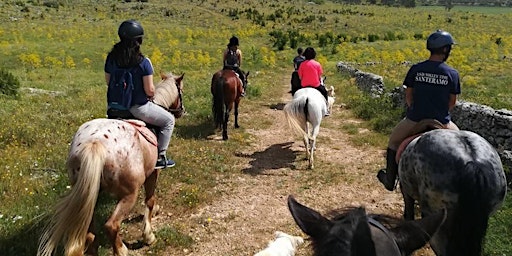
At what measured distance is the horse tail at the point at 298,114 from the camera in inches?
362

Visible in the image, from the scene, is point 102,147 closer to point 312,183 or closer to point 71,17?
point 312,183

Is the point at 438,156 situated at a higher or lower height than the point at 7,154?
higher

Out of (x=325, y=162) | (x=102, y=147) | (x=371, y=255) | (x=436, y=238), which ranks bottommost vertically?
(x=325, y=162)

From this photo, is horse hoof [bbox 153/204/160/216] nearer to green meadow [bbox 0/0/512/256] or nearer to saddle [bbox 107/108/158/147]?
green meadow [bbox 0/0/512/256]

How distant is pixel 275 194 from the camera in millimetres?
7727

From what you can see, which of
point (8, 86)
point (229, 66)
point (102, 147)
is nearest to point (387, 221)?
point (102, 147)

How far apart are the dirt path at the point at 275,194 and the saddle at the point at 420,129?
4.94 feet

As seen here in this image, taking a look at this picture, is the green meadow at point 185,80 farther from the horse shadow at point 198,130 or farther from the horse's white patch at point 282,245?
the horse's white patch at point 282,245

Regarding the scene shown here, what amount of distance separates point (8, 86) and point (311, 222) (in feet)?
44.3

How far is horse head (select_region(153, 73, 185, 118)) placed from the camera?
22.7ft

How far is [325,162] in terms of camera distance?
9602 millimetres

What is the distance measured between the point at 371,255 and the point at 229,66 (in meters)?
10.5

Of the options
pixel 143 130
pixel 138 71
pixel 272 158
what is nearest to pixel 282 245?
pixel 143 130

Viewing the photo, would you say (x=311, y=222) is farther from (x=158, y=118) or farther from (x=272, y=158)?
(x=272, y=158)
